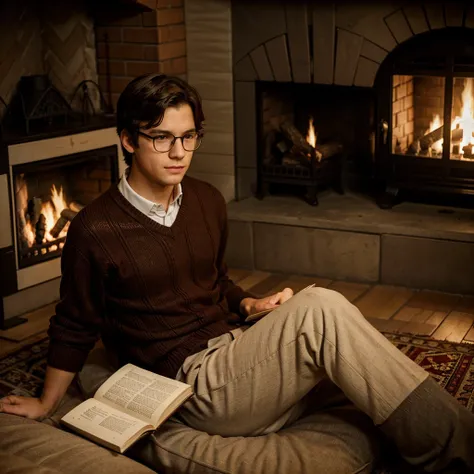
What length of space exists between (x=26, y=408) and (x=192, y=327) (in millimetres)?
413

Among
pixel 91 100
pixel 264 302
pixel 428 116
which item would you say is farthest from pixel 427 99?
pixel 264 302

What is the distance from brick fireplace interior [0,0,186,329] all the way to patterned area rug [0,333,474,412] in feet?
1.19

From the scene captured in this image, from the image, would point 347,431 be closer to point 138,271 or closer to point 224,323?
point 224,323

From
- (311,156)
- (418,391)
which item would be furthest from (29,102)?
(418,391)

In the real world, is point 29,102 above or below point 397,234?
above

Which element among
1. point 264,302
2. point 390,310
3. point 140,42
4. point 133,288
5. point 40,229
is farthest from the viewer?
point 140,42

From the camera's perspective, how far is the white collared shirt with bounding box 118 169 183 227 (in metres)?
1.98

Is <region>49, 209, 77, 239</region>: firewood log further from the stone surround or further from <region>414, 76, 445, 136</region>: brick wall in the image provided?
<region>414, 76, 445, 136</region>: brick wall

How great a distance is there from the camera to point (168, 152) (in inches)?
75.6

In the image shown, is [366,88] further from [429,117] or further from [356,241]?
[356,241]

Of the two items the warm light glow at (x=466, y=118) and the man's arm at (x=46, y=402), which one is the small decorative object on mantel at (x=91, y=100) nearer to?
the warm light glow at (x=466, y=118)

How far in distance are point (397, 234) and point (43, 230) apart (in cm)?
130

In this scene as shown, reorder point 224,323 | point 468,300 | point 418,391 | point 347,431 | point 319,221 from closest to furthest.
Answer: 1. point 418,391
2. point 347,431
3. point 224,323
4. point 468,300
5. point 319,221

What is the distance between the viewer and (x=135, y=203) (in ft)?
6.50
